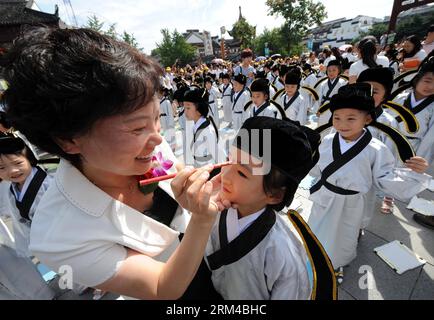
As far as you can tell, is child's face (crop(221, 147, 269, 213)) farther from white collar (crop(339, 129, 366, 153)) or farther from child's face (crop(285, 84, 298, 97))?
child's face (crop(285, 84, 298, 97))

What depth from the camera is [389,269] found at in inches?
99.6

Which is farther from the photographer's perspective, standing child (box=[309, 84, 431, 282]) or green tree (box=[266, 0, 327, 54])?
green tree (box=[266, 0, 327, 54])

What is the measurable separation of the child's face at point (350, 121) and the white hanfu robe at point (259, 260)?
1367mm

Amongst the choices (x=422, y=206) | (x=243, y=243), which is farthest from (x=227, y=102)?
(x=243, y=243)

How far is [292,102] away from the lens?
601 centimetres

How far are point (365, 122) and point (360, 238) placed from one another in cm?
163

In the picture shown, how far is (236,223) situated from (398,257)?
2.42m

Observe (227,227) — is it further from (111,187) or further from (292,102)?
(292,102)

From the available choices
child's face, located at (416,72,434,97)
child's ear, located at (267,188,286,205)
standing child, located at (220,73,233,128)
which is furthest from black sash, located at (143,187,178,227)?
standing child, located at (220,73,233,128)

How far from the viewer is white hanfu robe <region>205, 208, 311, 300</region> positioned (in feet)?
4.29

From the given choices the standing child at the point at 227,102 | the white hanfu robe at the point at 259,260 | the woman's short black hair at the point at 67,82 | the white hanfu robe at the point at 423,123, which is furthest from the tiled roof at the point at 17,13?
the white hanfu robe at the point at 259,260

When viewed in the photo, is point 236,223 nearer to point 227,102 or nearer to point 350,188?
point 350,188

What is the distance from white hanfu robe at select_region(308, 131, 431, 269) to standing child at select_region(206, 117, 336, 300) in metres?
1.15
